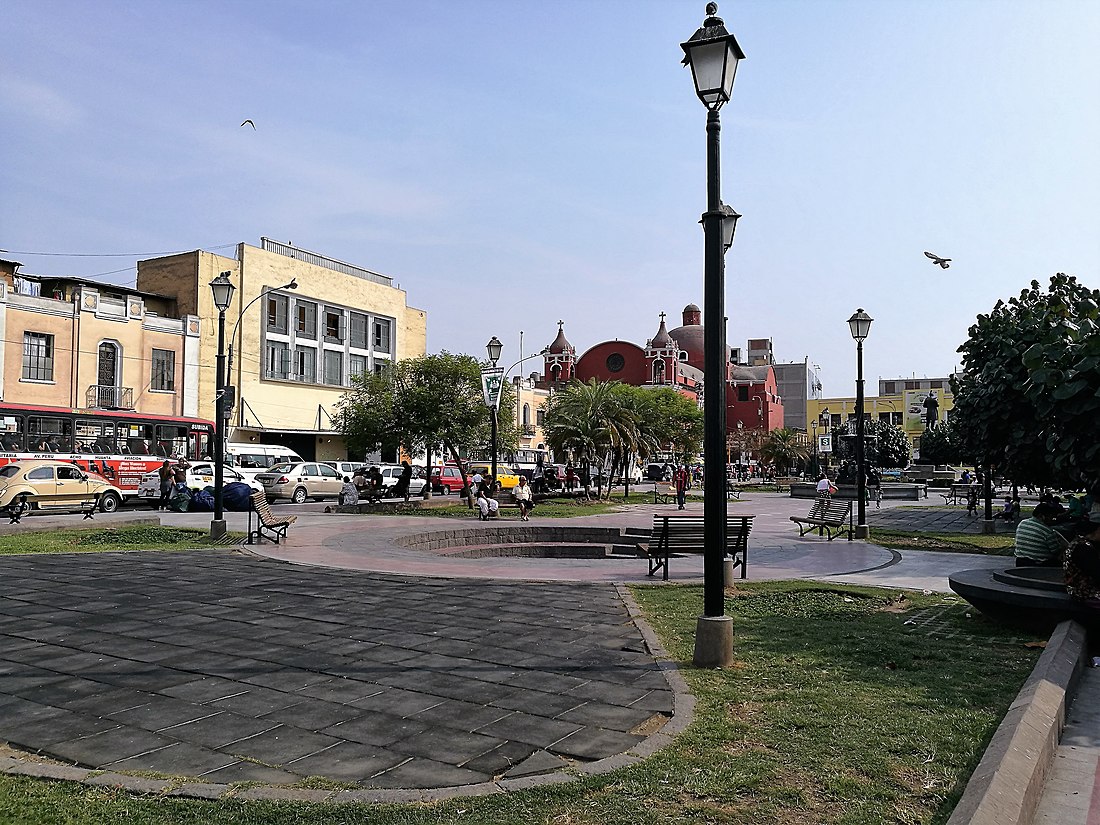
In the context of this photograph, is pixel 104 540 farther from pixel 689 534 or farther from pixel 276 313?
pixel 276 313

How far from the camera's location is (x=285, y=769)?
4445 millimetres

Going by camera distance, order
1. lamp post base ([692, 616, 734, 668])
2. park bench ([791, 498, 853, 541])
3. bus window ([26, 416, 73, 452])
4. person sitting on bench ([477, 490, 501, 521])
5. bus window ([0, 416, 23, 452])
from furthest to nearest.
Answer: bus window ([26, 416, 73, 452]) < bus window ([0, 416, 23, 452]) < person sitting on bench ([477, 490, 501, 521]) < park bench ([791, 498, 853, 541]) < lamp post base ([692, 616, 734, 668])

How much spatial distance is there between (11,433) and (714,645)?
28.2m

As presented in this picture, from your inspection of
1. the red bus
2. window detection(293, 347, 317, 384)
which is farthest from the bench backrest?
window detection(293, 347, 317, 384)

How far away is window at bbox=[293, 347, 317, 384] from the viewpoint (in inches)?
1986

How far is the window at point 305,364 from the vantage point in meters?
50.4

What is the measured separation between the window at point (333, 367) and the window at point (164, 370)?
11.4 m

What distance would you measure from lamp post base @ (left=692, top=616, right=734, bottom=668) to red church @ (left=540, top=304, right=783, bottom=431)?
241 ft

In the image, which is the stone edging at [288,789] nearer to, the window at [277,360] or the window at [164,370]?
the window at [164,370]

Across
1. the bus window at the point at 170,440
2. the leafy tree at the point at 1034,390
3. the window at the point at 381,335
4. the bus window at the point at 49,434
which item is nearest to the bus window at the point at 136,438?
the bus window at the point at 170,440

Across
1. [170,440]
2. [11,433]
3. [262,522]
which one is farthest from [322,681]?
[170,440]

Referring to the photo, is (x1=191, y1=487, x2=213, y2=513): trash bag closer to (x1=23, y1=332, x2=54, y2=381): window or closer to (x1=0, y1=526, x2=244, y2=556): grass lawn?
(x1=0, y1=526, x2=244, y2=556): grass lawn

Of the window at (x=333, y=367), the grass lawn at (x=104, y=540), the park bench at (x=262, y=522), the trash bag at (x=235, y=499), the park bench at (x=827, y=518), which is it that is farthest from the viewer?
the window at (x=333, y=367)

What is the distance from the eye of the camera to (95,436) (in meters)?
30.3
